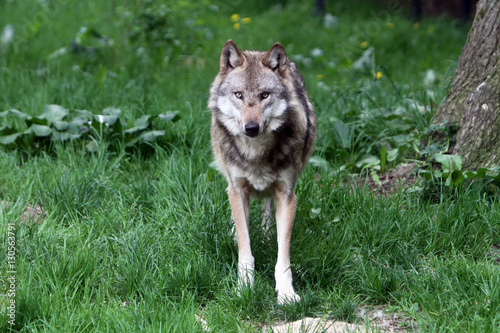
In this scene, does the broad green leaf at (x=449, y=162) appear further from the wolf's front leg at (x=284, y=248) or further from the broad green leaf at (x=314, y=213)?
the wolf's front leg at (x=284, y=248)

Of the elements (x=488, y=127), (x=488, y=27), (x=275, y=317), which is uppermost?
(x=488, y=27)

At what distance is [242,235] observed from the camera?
3.55 m

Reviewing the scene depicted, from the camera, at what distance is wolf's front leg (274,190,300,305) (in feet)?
10.7

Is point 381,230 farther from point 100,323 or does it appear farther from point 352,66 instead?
point 352,66

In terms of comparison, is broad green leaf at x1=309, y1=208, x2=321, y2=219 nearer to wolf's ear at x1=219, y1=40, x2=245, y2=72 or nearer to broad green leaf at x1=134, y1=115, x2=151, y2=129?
wolf's ear at x1=219, y1=40, x2=245, y2=72

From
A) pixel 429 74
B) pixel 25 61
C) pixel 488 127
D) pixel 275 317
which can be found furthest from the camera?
pixel 25 61

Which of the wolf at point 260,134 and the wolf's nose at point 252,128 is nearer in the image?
the wolf's nose at point 252,128

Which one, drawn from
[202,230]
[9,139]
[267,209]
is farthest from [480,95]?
[9,139]

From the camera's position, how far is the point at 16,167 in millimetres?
4602

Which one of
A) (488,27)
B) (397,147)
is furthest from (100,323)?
(488,27)

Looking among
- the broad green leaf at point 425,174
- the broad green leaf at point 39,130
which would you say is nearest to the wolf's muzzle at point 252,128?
the broad green leaf at point 425,174

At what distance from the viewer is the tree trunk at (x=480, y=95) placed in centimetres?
433

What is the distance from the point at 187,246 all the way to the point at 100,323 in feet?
2.97

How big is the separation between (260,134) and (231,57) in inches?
24.0
